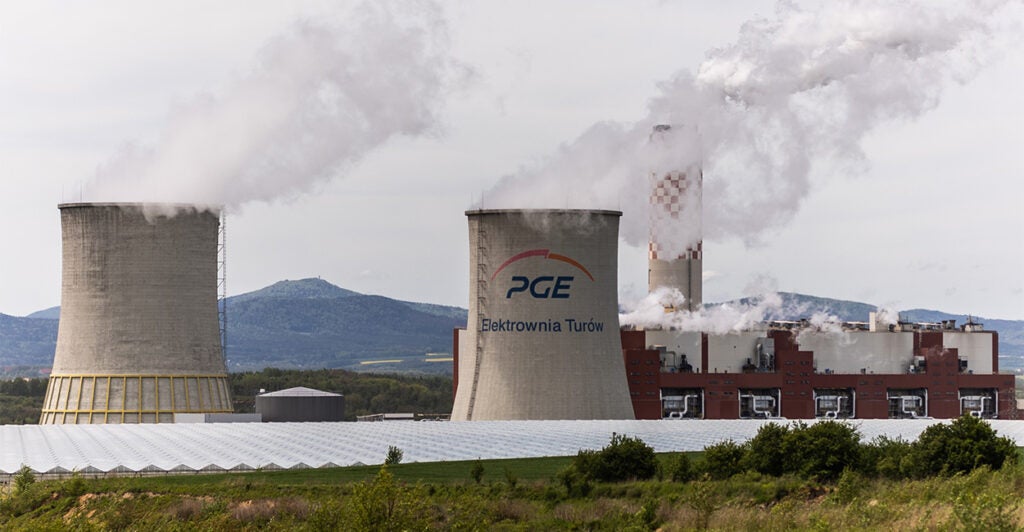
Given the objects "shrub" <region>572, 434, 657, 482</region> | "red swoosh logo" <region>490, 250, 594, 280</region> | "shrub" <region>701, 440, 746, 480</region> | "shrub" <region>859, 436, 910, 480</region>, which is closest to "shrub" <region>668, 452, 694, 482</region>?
"shrub" <region>701, 440, 746, 480</region>

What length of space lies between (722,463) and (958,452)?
5.86 m

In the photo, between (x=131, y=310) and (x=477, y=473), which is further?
(x=131, y=310)

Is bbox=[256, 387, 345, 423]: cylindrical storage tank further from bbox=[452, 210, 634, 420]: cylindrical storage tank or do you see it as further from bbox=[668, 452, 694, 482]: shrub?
bbox=[668, 452, 694, 482]: shrub

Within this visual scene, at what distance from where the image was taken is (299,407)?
224 feet

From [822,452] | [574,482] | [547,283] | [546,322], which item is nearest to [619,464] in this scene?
[574,482]

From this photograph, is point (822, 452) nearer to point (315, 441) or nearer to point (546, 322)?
point (315, 441)

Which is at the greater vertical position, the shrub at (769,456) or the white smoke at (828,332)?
the white smoke at (828,332)

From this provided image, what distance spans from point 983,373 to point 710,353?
14921 mm

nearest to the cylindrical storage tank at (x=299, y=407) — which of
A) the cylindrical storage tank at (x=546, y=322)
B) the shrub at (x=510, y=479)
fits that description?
the cylindrical storage tank at (x=546, y=322)

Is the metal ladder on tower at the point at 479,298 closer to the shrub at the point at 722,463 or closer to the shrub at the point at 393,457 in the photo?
the shrub at the point at 393,457

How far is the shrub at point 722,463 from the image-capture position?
42250 millimetres

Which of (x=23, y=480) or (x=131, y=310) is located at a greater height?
(x=131, y=310)

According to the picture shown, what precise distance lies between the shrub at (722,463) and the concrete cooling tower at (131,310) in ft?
83.0

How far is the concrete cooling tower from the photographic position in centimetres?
6053
